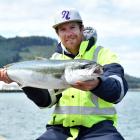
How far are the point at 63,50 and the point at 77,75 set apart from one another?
Answer: 4.10ft

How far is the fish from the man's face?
0.62 metres

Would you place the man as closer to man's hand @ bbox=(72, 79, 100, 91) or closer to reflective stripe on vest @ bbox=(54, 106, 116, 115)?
reflective stripe on vest @ bbox=(54, 106, 116, 115)

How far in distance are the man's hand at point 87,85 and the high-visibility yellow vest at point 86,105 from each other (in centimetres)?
53

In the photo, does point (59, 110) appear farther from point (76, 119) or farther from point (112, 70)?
point (112, 70)

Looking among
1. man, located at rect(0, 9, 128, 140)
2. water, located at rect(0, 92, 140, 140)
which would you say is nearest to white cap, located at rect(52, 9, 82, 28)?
man, located at rect(0, 9, 128, 140)

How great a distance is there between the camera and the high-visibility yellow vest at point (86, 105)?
836cm

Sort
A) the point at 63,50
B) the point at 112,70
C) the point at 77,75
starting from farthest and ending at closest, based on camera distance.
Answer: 1. the point at 63,50
2. the point at 112,70
3. the point at 77,75

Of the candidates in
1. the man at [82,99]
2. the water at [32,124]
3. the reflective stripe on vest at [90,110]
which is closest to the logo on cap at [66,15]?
the man at [82,99]

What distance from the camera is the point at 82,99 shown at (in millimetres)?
8375

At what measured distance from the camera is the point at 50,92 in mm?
8766

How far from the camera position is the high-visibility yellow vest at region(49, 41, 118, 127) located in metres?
8.36

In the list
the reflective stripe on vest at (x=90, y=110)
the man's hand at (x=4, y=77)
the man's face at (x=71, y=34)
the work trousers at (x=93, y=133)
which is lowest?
the work trousers at (x=93, y=133)

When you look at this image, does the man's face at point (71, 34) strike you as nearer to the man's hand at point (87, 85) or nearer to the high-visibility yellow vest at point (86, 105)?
the high-visibility yellow vest at point (86, 105)

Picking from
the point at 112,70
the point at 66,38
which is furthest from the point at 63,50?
the point at 112,70
